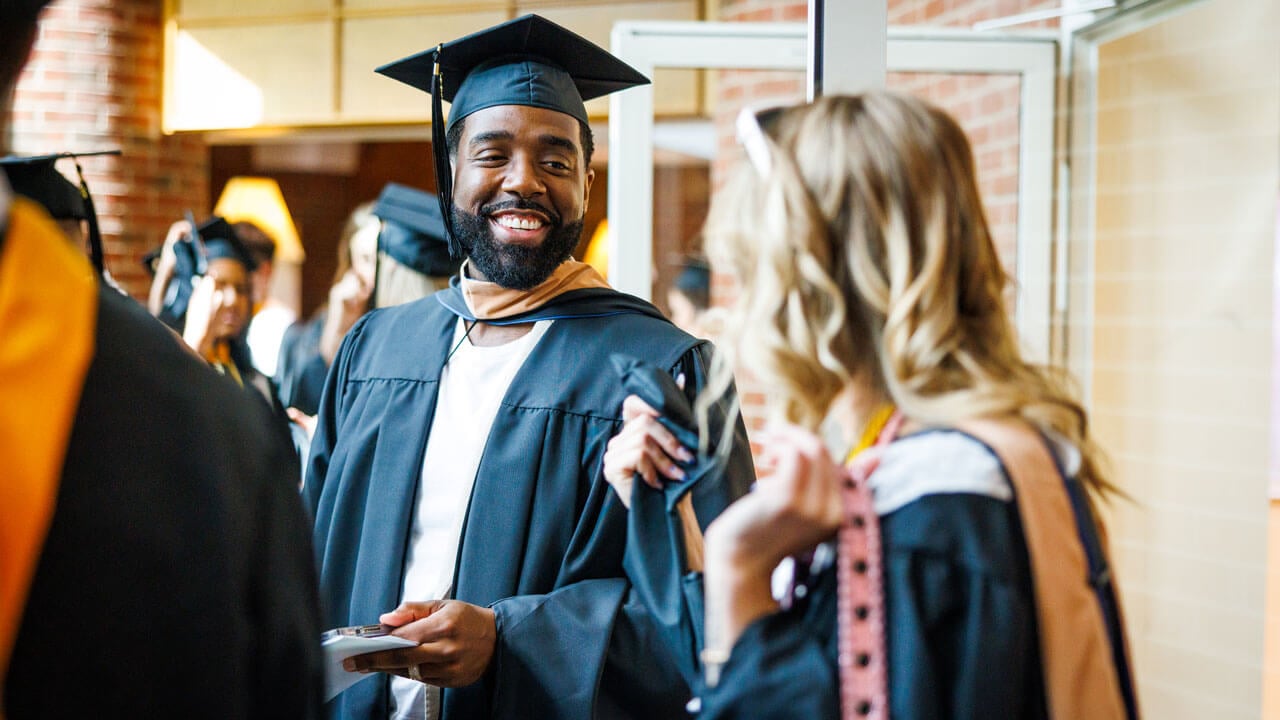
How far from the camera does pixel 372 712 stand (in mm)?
1981

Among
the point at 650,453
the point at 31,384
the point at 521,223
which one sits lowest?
the point at 650,453

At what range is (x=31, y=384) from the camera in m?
0.80

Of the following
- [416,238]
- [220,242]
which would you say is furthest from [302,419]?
[416,238]

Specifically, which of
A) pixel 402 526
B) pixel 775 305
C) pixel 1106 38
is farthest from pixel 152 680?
pixel 1106 38

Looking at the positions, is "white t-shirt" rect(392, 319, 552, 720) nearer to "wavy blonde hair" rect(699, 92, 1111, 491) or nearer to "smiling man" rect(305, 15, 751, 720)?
"smiling man" rect(305, 15, 751, 720)

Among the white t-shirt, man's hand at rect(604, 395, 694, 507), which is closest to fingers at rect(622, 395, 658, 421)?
man's hand at rect(604, 395, 694, 507)

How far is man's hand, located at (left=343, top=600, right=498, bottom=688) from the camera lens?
171cm

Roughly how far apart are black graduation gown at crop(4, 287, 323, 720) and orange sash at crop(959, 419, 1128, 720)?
0.67 metres

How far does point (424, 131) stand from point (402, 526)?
4766mm

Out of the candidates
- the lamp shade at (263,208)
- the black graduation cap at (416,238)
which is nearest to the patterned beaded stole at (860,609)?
the black graduation cap at (416,238)

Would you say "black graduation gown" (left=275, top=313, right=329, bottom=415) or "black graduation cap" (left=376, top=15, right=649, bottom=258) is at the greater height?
"black graduation cap" (left=376, top=15, right=649, bottom=258)

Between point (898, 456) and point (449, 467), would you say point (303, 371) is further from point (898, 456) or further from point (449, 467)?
point (898, 456)

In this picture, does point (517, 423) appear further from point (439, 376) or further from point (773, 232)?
point (773, 232)

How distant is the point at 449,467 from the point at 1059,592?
1232mm
